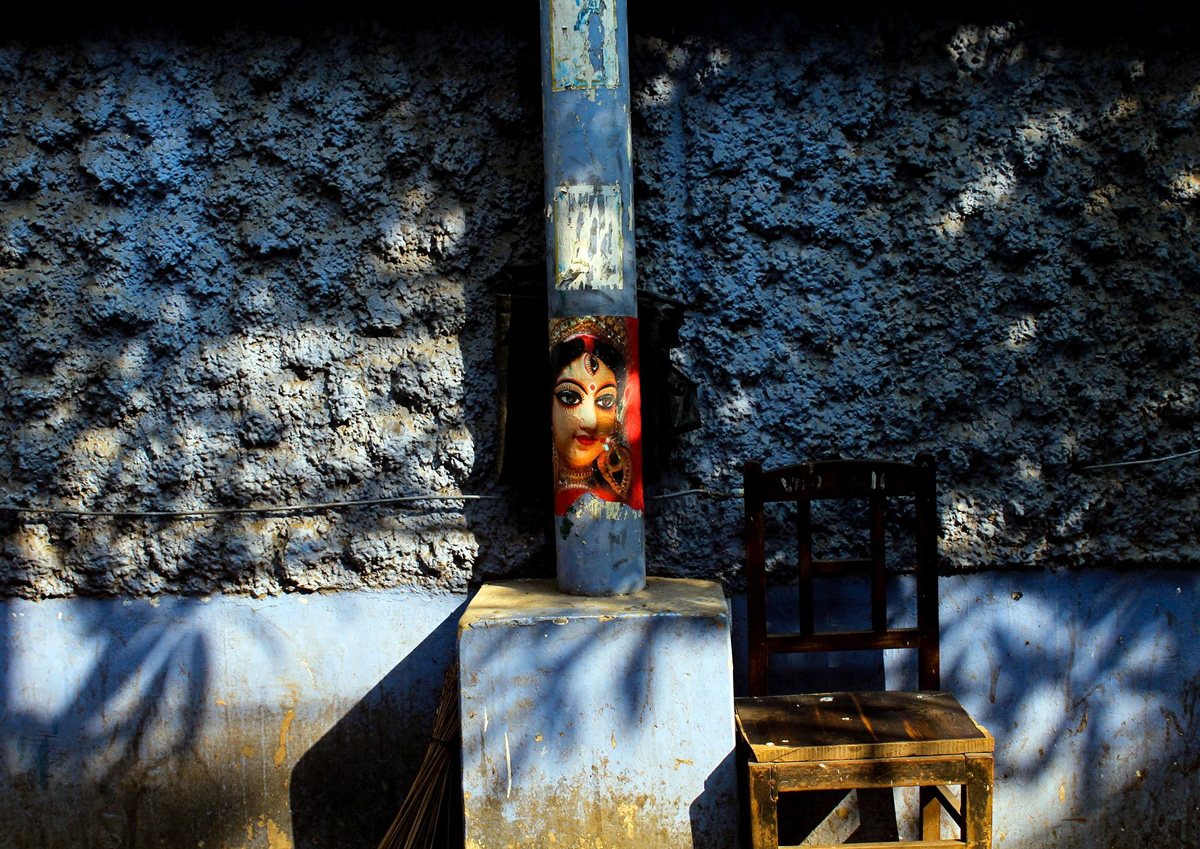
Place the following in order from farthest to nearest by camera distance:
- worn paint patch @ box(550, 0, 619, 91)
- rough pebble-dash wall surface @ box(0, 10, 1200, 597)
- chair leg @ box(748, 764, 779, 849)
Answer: rough pebble-dash wall surface @ box(0, 10, 1200, 597) → worn paint patch @ box(550, 0, 619, 91) → chair leg @ box(748, 764, 779, 849)

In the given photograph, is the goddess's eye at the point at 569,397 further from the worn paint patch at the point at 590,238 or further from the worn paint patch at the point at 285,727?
the worn paint patch at the point at 285,727

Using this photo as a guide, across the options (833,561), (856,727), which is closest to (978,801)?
(856,727)

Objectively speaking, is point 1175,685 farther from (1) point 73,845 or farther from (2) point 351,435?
(1) point 73,845

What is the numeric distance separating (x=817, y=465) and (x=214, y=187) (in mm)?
2031

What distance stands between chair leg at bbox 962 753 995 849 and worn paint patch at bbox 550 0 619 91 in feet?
6.54

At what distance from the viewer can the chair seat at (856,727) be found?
2.11 m

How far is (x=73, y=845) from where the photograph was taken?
108 inches

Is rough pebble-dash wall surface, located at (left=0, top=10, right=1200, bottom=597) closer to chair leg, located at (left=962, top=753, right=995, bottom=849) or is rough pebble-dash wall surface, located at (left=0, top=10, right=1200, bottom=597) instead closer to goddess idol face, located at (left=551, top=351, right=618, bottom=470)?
goddess idol face, located at (left=551, top=351, right=618, bottom=470)

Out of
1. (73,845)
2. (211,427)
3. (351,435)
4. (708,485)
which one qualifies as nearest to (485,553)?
(351,435)

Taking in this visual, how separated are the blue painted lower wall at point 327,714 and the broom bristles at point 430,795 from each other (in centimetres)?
24

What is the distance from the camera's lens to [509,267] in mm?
2680

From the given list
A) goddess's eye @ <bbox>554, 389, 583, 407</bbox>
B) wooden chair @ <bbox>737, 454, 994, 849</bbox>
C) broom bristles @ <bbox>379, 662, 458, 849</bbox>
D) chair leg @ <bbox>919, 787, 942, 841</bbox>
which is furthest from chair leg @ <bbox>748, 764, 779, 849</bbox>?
goddess's eye @ <bbox>554, 389, 583, 407</bbox>

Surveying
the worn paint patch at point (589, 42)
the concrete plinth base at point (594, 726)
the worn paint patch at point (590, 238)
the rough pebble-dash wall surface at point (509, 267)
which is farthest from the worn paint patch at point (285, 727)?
the worn paint patch at point (589, 42)

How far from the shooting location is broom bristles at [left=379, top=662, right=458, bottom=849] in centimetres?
241
